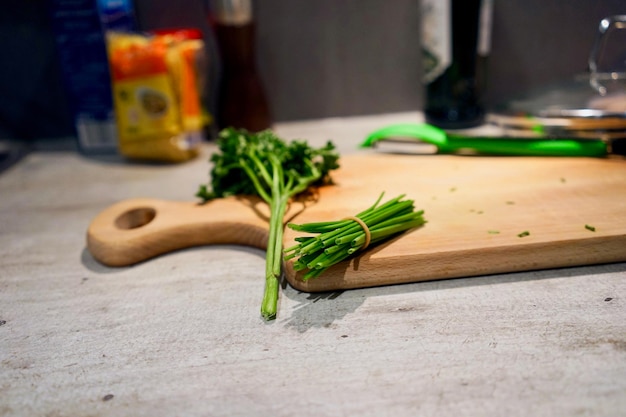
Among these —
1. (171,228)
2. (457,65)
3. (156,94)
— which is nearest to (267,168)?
(171,228)

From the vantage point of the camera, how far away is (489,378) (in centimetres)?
59

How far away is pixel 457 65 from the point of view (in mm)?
1345

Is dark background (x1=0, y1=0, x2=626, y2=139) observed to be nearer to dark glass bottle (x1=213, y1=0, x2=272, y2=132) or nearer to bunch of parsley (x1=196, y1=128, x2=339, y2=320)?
→ dark glass bottle (x1=213, y1=0, x2=272, y2=132)

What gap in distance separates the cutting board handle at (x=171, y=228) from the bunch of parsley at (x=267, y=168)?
31 millimetres

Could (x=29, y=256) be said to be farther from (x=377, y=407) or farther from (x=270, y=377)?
(x=377, y=407)

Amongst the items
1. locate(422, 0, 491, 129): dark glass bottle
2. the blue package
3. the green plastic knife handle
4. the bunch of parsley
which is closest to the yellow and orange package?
the blue package

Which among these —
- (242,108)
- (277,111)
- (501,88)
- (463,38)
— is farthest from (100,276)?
(501,88)

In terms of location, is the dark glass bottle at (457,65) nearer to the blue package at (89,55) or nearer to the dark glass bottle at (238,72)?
the dark glass bottle at (238,72)

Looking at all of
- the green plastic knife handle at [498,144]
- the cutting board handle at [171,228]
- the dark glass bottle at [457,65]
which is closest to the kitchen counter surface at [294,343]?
the cutting board handle at [171,228]

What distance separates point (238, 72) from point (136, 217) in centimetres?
54

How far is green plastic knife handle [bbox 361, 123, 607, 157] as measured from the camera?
41.6 inches

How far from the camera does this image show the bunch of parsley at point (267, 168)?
0.92 metres

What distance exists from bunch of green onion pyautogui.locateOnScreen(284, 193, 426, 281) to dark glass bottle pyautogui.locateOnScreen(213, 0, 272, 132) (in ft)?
2.24

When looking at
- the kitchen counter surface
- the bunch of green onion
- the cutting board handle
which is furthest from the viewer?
the cutting board handle
